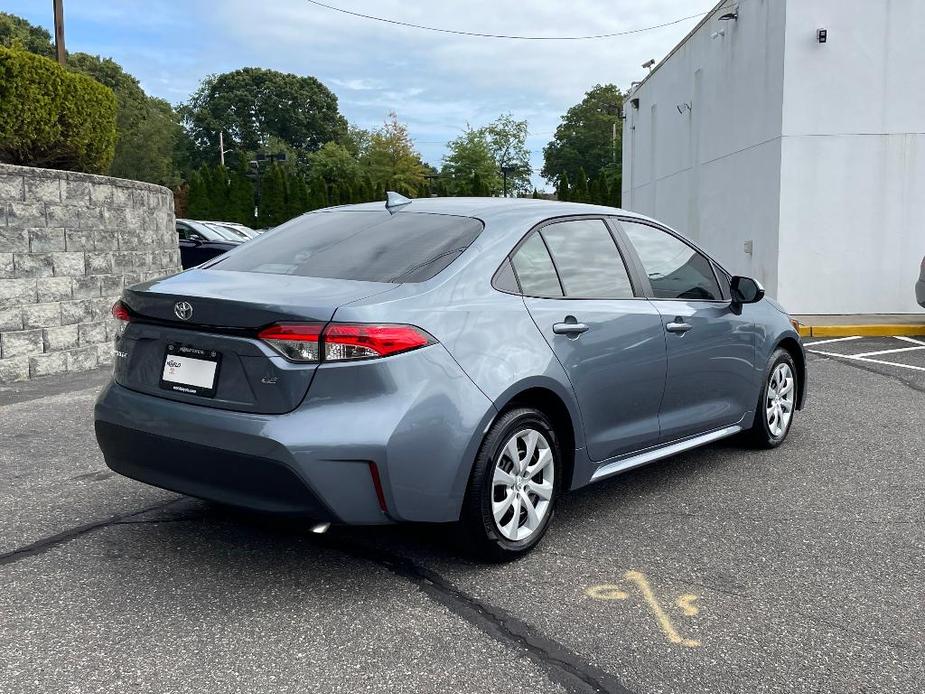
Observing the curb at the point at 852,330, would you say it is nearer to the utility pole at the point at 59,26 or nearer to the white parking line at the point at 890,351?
the white parking line at the point at 890,351

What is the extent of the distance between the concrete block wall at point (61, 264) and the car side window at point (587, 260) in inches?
237

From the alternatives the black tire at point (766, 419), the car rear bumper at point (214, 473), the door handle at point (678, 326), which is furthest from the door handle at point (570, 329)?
the black tire at point (766, 419)

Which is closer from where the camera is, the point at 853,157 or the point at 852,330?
the point at 852,330

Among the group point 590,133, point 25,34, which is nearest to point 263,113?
point 25,34

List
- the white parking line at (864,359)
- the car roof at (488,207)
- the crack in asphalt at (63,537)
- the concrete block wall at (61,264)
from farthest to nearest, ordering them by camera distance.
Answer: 1. the white parking line at (864,359)
2. the concrete block wall at (61,264)
3. the car roof at (488,207)
4. the crack in asphalt at (63,537)

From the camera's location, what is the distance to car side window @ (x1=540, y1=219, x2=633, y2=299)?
429 centimetres

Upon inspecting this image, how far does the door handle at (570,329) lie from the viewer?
4000mm

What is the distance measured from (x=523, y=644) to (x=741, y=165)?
15028mm

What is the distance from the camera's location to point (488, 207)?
429 cm

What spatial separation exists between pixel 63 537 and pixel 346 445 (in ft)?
5.72

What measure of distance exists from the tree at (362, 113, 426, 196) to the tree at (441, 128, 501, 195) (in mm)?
2483

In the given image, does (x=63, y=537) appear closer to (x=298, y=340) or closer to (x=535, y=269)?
(x=298, y=340)

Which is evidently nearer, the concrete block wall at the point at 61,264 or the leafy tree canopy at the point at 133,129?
the concrete block wall at the point at 61,264

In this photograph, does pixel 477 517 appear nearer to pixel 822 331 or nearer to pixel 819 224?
pixel 822 331
